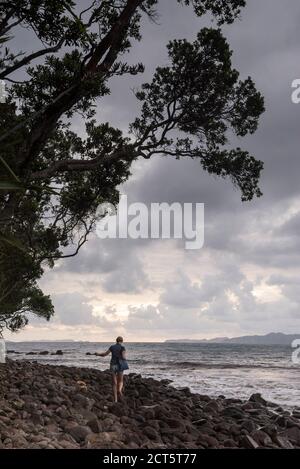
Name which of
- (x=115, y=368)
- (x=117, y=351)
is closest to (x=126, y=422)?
(x=117, y=351)

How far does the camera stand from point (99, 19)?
492 inches

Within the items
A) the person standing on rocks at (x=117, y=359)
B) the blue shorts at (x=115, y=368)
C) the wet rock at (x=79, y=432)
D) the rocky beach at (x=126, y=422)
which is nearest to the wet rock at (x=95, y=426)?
the rocky beach at (x=126, y=422)

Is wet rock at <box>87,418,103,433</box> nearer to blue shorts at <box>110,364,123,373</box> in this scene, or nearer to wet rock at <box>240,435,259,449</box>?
wet rock at <box>240,435,259,449</box>

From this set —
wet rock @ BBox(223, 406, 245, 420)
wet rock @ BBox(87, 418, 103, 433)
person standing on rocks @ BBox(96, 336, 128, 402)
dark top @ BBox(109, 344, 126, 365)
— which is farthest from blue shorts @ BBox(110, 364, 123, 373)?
wet rock @ BBox(87, 418, 103, 433)

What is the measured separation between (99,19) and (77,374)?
18.1m

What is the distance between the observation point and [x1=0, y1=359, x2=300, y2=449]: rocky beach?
10609 millimetres

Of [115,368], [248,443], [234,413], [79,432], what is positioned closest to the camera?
[79,432]

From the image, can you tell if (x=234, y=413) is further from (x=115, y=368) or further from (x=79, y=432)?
(x=79, y=432)

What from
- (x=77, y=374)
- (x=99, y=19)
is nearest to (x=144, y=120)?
(x=99, y=19)

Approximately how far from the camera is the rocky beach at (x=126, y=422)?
10609 mm

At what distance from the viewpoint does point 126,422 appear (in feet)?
45.4

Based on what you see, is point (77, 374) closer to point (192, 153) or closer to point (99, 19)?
point (192, 153)

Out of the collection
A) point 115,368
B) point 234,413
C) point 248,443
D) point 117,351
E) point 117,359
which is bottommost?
point 234,413
